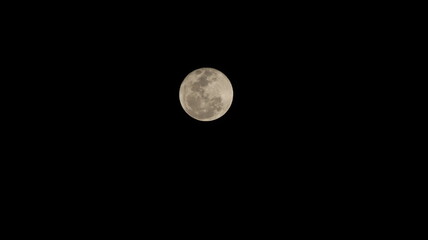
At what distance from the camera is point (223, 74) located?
3844mm

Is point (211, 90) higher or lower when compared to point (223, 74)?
lower

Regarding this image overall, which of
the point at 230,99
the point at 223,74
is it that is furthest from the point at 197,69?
the point at 230,99

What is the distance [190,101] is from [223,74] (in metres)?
0.63

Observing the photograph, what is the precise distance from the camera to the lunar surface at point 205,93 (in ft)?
11.9

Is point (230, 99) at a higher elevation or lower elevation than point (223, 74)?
lower

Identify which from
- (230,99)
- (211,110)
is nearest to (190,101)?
(211,110)

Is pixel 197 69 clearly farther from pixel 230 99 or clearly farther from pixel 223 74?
pixel 230 99

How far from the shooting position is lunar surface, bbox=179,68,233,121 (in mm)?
3641

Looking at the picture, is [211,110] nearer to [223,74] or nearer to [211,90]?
[211,90]

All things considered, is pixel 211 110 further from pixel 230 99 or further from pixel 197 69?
pixel 197 69

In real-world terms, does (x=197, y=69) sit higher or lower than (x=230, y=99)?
higher

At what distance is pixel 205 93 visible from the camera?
3.63 meters

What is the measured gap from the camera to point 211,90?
11.9 feet

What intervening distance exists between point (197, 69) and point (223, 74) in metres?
0.38
